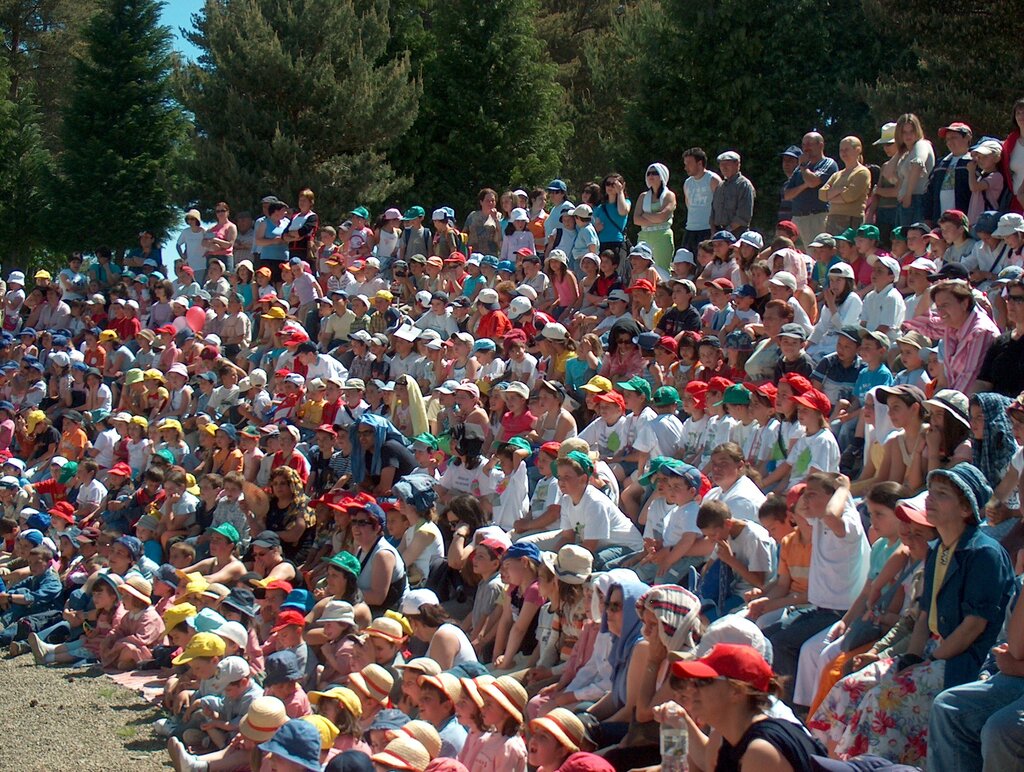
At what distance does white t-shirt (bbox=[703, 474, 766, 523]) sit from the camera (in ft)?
24.4

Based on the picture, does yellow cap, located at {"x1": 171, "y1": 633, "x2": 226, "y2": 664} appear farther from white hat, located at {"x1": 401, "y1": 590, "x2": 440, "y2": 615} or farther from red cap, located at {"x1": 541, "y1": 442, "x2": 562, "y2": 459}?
red cap, located at {"x1": 541, "y1": 442, "x2": 562, "y2": 459}

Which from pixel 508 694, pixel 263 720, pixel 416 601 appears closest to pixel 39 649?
pixel 416 601

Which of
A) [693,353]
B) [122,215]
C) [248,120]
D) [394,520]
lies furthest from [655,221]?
[122,215]

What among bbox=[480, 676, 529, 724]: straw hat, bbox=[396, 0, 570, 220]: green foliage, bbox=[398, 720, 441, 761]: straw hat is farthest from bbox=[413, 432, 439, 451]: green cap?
bbox=[396, 0, 570, 220]: green foliage

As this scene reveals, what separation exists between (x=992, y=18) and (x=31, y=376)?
1443 centimetres

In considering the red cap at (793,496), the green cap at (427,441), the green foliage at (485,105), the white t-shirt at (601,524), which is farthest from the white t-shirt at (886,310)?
the green foliage at (485,105)

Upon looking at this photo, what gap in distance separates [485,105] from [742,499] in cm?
1927

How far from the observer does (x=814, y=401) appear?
8.20m

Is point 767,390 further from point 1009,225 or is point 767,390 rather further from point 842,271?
point 1009,225

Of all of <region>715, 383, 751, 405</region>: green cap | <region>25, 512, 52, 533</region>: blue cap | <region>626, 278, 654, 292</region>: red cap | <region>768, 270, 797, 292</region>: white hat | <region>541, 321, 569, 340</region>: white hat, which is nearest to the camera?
<region>715, 383, 751, 405</region>: green cap

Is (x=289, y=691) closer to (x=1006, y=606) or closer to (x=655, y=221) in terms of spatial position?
(x=1006, y=606)

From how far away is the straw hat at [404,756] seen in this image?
557cm

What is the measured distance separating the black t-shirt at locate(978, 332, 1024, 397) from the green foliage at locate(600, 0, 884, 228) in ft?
49.0

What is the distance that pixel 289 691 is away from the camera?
754 centimetres
